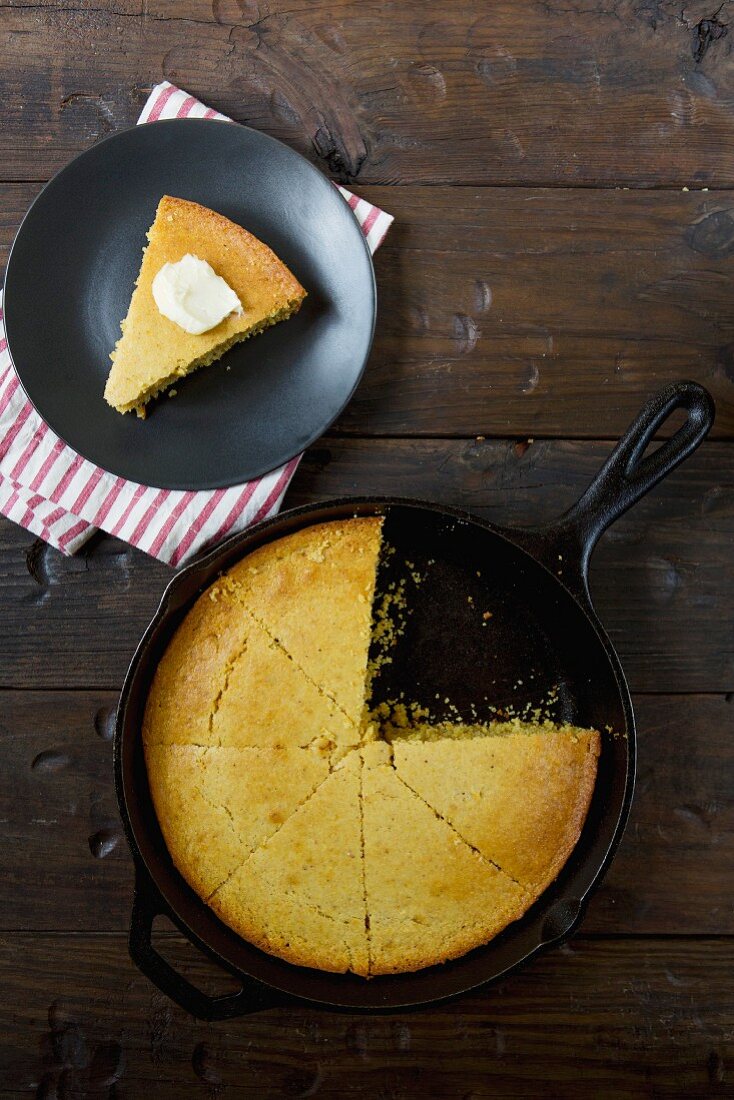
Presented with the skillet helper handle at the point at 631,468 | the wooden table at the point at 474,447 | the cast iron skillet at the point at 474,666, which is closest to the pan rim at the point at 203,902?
the cast iron skillet at the point at 474,666

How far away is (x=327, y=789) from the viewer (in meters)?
1.91

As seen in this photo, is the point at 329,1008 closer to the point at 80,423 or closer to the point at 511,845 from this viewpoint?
the point at 511,845

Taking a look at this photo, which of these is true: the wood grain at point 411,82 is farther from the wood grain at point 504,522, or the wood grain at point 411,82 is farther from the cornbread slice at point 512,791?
the cornbread slice at point 512,791

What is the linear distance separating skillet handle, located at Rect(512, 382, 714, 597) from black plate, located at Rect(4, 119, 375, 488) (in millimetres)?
577

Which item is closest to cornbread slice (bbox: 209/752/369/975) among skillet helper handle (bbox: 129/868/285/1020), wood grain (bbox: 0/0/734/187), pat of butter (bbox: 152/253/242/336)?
skillet helper handle (bbox: 129/868/285/1020)

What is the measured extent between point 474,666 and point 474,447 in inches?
21.5

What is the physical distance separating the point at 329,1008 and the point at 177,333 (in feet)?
5.08

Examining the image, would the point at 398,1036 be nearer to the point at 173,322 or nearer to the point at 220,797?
the point at 220,797

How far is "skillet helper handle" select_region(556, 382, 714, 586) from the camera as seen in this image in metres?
1.80

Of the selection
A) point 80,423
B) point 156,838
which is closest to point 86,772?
point 156,838

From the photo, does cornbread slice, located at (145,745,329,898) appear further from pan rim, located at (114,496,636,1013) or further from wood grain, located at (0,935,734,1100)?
wood grain, located at (0,935,734,1100)

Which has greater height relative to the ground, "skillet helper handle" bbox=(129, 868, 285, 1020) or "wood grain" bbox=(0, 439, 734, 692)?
"wood grain" bbox=(0, 439, 734, 692)

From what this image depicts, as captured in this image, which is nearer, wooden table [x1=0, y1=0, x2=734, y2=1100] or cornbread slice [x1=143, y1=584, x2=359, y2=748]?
cornbread slice [x1=143, y1=584, x2=359, y2=748]

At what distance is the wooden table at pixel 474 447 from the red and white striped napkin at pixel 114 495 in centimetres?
11
